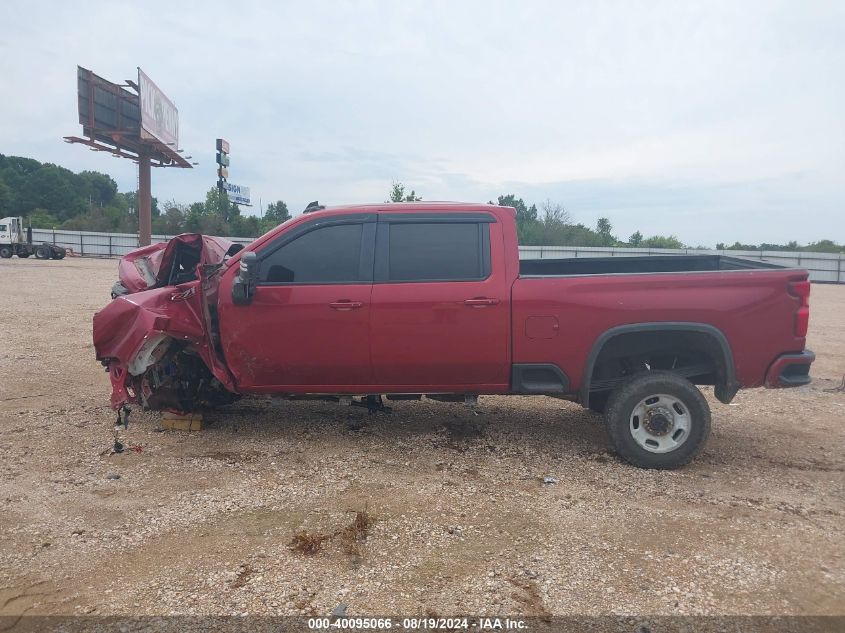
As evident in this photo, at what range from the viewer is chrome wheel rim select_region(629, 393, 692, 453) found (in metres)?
4.59

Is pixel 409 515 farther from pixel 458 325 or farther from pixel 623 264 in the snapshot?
pixel 623 264

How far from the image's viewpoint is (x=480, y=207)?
191 inches

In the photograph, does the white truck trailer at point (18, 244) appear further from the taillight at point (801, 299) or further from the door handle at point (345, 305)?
the taillight at point (801, 299)

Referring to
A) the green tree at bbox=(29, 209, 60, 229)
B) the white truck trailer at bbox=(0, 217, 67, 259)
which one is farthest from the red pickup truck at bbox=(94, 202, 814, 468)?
the green tree at bbox=(29, 209, 60, 229)

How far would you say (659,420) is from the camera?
4.61 meters

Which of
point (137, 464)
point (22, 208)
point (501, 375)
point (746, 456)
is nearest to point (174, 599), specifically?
point (137, 464)

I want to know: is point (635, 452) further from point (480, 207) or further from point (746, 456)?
point (480, 207)

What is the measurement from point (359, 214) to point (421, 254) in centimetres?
61

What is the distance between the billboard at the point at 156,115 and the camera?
32.5 m

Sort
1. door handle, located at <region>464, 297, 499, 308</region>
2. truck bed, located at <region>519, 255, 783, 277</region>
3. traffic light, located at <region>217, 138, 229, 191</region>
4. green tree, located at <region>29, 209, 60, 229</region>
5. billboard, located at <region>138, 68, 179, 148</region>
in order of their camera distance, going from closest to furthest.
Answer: door handle, located at <region>464, 297, 499, 308</region> → truck bed, located at <region>519, 255, 783, 277</region> → billboard, located at <region>138, 68, 179, 148</region> → traffic light, located at <region>217, 138, 229, 191</region> → green tree, located at <region>29, 209, 60, 229</region>

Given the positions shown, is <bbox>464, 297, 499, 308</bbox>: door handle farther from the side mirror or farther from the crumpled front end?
the crumpled front end

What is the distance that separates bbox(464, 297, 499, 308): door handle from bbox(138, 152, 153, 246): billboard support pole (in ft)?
108

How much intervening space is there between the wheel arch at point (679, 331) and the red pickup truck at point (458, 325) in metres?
0.01

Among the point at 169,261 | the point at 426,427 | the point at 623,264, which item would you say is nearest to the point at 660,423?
the point at 623,264
